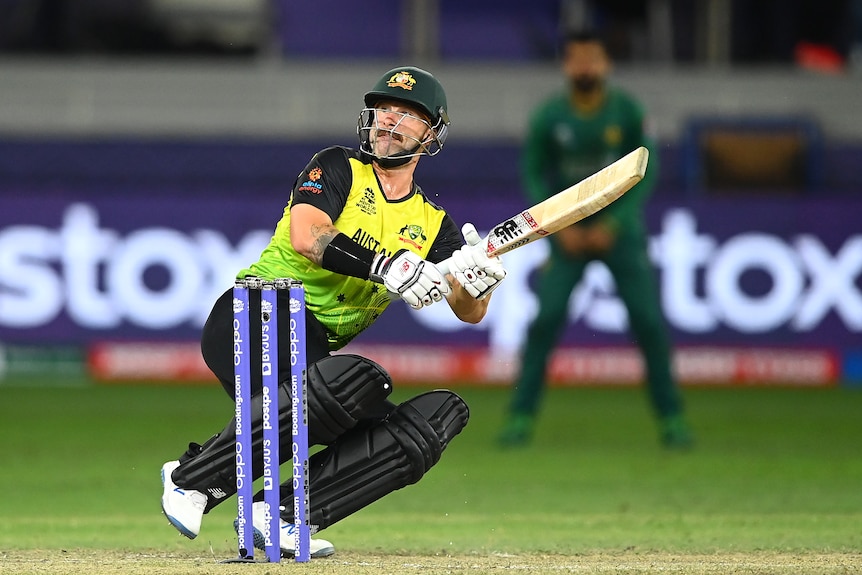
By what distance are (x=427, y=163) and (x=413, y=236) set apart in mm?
8015

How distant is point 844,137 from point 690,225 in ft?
11.5

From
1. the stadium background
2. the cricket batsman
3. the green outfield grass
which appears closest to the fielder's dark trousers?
the green outfield grass

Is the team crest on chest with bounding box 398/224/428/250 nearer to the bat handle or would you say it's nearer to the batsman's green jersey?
the bat handle

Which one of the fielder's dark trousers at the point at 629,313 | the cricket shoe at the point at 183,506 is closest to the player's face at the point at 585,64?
the fielder's dark trousers at the point at 629,313

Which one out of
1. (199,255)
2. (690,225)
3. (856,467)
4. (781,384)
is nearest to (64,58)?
(199,255)

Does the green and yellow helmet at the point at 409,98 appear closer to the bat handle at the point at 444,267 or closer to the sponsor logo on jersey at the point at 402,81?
the sponsor logo on jersey at the point at 402,81

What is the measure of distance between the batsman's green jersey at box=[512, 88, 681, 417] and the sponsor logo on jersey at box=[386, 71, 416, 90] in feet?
10.2

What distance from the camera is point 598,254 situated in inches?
314

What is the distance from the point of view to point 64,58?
13969mm

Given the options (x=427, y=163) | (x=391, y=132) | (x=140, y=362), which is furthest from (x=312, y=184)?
(x=427, y=163)

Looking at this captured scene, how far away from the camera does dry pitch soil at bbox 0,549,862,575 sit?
454cm

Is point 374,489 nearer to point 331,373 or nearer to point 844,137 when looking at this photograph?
point 331,373

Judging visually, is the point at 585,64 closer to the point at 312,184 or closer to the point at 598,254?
the point at 598,254

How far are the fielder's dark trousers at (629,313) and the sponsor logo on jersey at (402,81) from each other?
128 inches
